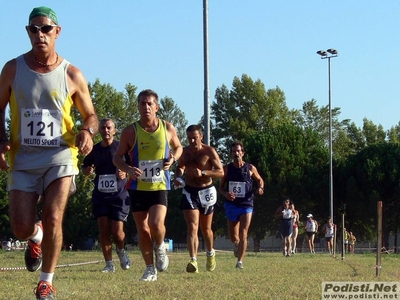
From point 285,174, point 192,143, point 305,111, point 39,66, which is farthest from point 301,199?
point 39,66

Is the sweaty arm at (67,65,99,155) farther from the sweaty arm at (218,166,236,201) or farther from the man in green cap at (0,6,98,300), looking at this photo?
the sweaty arm at (218,166,236,201)

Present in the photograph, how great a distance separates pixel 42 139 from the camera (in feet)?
23.9

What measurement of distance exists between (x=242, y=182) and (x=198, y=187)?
222 centimetres

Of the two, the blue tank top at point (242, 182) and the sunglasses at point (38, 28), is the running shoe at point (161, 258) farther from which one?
the sunglasses at point (38, 28)

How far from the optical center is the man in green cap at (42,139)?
7285mm

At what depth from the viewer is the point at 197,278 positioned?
1102 centimetres

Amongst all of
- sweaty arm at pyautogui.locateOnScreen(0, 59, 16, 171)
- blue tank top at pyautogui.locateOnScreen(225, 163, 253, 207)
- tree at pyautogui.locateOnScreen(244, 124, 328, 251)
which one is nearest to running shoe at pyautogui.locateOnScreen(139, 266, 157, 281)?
sweaty arm at pyautogui.locateOnScreen(0, 59, 16, 171)

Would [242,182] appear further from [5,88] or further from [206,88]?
[5,88]

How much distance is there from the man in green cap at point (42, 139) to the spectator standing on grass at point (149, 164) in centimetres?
329

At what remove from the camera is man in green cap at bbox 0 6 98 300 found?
287 inches

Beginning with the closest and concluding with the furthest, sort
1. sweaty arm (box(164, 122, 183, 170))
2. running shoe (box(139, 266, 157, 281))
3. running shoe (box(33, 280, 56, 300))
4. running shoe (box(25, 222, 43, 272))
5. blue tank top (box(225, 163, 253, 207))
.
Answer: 1. running shoe (box(33, 280, 56, 300))
2. running shoe (box(25, 222, 43, 272))
3. running shoe (box(139, 266, 157, 281))
4. sweaty arm (box(164, 122, 183, 170))
5. blue tank top (box(225, 163, 253, 207))

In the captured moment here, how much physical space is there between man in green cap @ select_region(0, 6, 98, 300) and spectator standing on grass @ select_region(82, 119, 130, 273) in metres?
5.80

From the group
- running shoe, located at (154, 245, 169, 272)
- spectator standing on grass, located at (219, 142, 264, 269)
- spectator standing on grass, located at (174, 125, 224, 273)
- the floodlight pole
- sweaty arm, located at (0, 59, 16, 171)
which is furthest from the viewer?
the floodlight pole

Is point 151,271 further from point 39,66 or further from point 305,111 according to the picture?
point 305,111
